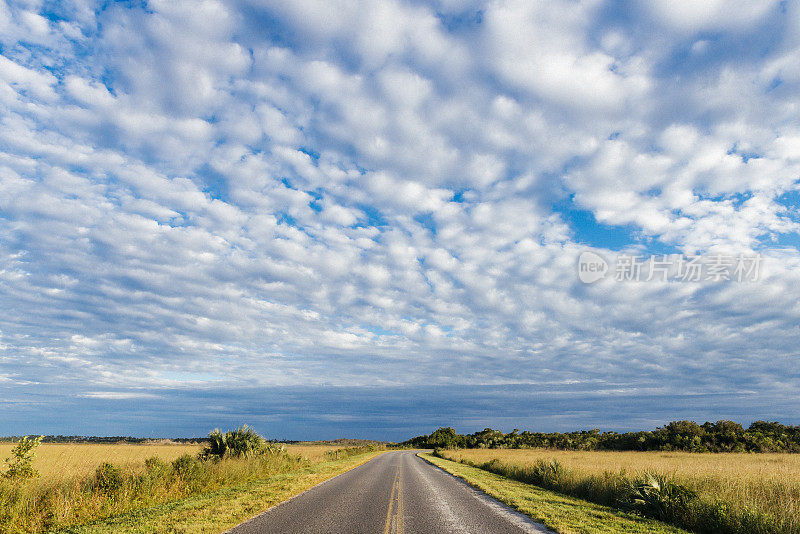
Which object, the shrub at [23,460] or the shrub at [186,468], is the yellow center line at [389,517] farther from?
the shrub at [23,460]

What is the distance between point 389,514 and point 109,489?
931 cm

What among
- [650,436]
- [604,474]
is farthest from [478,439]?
[604,474]

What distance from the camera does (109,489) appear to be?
14.4m

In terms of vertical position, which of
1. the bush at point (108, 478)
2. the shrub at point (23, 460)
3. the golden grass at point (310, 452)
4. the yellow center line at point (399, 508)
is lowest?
the golden grass at point (310, 452)

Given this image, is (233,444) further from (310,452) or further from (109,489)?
(310,452)

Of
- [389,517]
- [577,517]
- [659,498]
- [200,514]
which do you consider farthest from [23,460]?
[659,498]

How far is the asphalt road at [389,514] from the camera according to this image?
10.9 metres

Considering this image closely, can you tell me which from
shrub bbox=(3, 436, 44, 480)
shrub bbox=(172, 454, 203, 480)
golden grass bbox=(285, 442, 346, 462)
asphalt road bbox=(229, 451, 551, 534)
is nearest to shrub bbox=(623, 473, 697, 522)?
asphalt road bbox=(229, 451, 551, 534)

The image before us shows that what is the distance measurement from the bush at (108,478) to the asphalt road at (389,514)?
220 inches

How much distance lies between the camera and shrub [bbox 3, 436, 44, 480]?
11.3 m

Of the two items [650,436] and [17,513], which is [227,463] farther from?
[650,436]

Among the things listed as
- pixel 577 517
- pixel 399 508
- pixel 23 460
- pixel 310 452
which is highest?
pixel 23 460

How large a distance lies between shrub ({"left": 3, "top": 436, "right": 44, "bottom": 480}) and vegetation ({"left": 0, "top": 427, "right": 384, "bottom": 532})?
153 millimetres

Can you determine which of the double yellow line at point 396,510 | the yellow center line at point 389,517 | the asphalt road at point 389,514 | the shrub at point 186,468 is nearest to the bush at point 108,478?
the shrub at point 186,468
